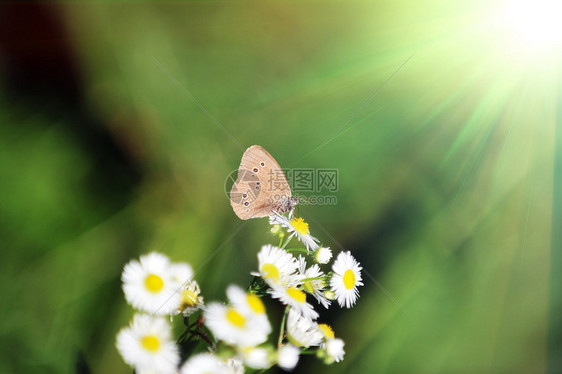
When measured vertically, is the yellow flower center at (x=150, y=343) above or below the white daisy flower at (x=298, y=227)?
below

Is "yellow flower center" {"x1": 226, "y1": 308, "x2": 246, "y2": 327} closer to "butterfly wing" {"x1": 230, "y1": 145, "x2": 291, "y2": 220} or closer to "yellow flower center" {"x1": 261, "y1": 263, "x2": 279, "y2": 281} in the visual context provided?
"yellow flower center" {"x1": 261, "y1": 263, "x2": 279, "y2": 281}

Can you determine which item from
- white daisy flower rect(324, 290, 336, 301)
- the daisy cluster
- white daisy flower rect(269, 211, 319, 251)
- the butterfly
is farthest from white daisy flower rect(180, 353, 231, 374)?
the butterfly

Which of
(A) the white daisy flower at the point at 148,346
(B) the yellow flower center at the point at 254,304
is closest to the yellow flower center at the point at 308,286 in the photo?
(B) the yellow flower center at the point at 254,304

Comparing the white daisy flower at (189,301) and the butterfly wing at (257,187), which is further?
the butterfly wing at (257,187)

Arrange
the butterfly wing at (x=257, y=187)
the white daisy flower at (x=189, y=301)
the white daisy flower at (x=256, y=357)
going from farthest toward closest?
1. the butterfly wing at (x=257, y=187)
2. the white daisy flower at (x=189, y=301)
3. the white daisy flower at (x=256, y=357)

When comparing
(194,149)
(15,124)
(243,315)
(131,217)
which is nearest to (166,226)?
(131,217)

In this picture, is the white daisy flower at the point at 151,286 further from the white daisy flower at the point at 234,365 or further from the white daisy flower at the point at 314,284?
the white daisy flower at the point at 314,284
